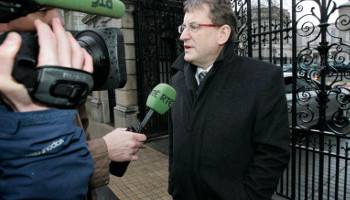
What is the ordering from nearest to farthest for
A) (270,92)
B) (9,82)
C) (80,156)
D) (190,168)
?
(9,82) → (80,156) → (270,92) → (190,168)

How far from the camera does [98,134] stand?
708 centimetres

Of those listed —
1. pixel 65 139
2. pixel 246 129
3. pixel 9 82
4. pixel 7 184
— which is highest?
pixel 9 82

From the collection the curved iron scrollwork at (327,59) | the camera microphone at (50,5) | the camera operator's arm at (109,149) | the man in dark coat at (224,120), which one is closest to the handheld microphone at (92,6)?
the camera microphone at (50,5)

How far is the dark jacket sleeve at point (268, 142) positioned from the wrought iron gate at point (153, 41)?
486 cm

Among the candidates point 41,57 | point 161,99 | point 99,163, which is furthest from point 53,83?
point 161,99

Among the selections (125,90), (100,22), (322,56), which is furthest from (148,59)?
(322,56)

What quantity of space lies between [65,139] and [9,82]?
0.72 feet

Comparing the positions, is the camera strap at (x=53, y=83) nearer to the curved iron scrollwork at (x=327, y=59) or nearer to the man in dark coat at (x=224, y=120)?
the man in dark coat at (x=224, y=120)

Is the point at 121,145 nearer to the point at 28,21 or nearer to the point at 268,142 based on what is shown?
the point at 28,21

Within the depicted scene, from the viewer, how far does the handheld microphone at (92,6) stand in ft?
2.37

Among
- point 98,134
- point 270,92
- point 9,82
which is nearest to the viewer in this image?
point 9,82

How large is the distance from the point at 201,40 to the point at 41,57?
1371 mm

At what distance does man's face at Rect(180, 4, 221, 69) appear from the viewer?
1.89 meters

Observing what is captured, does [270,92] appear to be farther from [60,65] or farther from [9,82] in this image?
[9,82]
